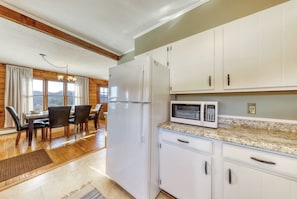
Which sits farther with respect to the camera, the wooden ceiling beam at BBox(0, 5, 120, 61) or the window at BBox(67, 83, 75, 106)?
the window at BBox(67, 83, 75, 106)

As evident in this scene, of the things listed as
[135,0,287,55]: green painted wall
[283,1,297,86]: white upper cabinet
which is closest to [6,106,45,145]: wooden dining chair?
[135,0,287,55]: green painted wall

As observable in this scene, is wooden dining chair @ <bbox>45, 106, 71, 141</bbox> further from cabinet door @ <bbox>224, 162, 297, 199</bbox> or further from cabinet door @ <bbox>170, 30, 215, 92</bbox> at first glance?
cabinet door @ <bbox>224, 162, 297, 199</bbox>

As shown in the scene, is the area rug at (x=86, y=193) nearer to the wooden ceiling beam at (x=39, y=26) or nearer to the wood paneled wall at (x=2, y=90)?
the wooden ceiling beam at (x=39, y=26)

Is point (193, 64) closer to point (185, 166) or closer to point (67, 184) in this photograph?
point (185, 166)

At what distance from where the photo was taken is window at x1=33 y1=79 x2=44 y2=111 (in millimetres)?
5086

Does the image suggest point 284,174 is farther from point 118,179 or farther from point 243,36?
point 118,179

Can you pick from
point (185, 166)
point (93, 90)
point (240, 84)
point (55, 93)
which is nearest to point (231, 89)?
point (240, 84)

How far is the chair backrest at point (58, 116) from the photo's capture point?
3428 millimetres

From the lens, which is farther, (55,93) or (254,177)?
(55,93)

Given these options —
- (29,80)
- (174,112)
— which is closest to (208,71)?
(174,112)

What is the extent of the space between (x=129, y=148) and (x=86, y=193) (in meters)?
0.85

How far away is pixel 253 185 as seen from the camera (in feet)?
3.30

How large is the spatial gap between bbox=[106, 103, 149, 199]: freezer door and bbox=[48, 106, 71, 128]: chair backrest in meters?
2.51

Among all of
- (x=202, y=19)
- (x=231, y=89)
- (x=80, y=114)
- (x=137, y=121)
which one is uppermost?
(x=202, y=19)
